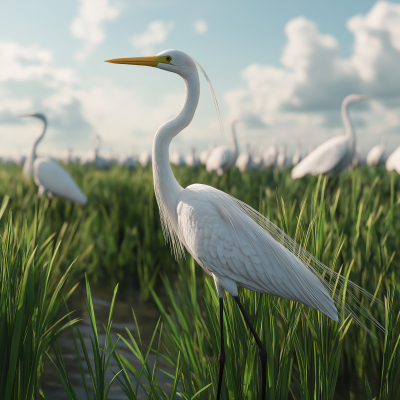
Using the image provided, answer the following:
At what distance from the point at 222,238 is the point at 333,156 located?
19.1 ft

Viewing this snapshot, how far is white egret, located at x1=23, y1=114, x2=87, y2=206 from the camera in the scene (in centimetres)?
591

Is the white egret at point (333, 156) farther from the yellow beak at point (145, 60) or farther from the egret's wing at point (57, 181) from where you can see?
the yellow beak at point (145, 60)

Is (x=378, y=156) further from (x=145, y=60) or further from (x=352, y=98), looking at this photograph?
(x=145, y=60)

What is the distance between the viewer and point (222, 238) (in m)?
1.48

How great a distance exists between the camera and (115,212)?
4.89 m

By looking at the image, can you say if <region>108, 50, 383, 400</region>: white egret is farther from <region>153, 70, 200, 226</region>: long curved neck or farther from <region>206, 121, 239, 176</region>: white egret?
<region>206, 121, 239, 176</region>: white egret

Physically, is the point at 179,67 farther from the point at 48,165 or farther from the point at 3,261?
the point at 48,165

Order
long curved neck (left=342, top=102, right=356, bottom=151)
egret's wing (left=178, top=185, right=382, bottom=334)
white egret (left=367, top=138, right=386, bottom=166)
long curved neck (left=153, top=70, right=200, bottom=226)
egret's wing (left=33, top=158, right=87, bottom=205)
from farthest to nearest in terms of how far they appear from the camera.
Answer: white egret (left=367, top=138, right=386, bottom=166), long curved neck (left=342, top=102, right=356, bottom=151), egret's wing (left=33, top=158, right=87, bottom=205), long curved neck (left=153, top=70, right=200, bottom=226), egret's wing (left=178, top=185, right=382, bottom=334)

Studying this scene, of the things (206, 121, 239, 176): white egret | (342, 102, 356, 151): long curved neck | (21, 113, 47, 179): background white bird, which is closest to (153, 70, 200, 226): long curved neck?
(342, 102, 356, 151): long curved neck

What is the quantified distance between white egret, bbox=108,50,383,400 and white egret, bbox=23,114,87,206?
4699 mm

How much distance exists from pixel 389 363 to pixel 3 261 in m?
→ 1.89

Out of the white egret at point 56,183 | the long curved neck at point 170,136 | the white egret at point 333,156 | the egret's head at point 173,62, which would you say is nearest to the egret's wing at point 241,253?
the long curved neck at point 170,136

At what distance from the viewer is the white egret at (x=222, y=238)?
56.8 inches

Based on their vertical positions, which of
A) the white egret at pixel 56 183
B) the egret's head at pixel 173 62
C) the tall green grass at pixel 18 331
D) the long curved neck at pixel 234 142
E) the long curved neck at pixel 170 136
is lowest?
the tall green grass at pixel 18 331
